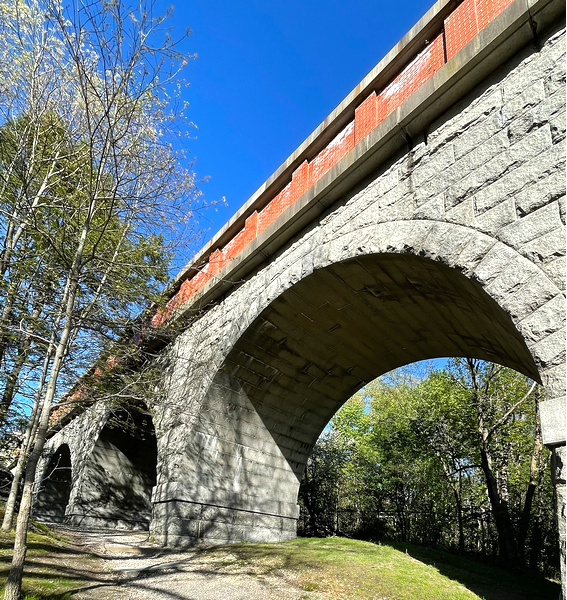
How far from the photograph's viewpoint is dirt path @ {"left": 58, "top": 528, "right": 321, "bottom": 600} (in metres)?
4.21

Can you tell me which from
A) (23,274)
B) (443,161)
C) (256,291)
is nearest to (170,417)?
(256,291)

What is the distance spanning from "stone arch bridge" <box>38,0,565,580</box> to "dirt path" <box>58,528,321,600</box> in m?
0.70

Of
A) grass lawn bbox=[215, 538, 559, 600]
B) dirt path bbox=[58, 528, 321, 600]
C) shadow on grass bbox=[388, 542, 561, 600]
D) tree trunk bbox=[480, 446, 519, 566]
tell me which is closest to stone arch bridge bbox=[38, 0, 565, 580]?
dirt path bbox=[58, 528, 321, 600]

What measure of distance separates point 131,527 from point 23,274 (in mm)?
8676

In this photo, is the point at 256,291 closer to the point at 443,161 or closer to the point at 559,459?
the point at 443,161

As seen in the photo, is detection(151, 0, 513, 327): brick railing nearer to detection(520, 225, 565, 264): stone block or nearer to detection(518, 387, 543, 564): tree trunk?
detection(520, 225, 565, 264): stone block

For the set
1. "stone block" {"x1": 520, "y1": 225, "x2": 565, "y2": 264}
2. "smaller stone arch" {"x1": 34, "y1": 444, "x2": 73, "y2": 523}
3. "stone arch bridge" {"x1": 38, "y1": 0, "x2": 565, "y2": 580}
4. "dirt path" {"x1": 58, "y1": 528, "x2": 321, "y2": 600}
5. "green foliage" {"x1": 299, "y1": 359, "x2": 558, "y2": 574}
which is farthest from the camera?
"smaller stone arch" {"x1": 34, "y1": 444, "x2": 73, "y2": 523}

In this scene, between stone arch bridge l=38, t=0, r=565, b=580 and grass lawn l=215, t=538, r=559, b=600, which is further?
grass lawn l=215, t=538, r=559, b=600

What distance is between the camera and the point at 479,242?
3.44m

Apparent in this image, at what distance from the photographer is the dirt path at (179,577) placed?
4.21 m

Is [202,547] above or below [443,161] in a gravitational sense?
below

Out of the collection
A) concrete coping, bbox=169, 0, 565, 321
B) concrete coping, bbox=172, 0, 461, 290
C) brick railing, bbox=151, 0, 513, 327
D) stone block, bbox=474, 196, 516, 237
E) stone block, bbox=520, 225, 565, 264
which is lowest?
stone block, bbox=520, 225, 565, 264

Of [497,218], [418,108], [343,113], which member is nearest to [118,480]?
[343,113]

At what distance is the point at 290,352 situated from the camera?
22.9 ft
